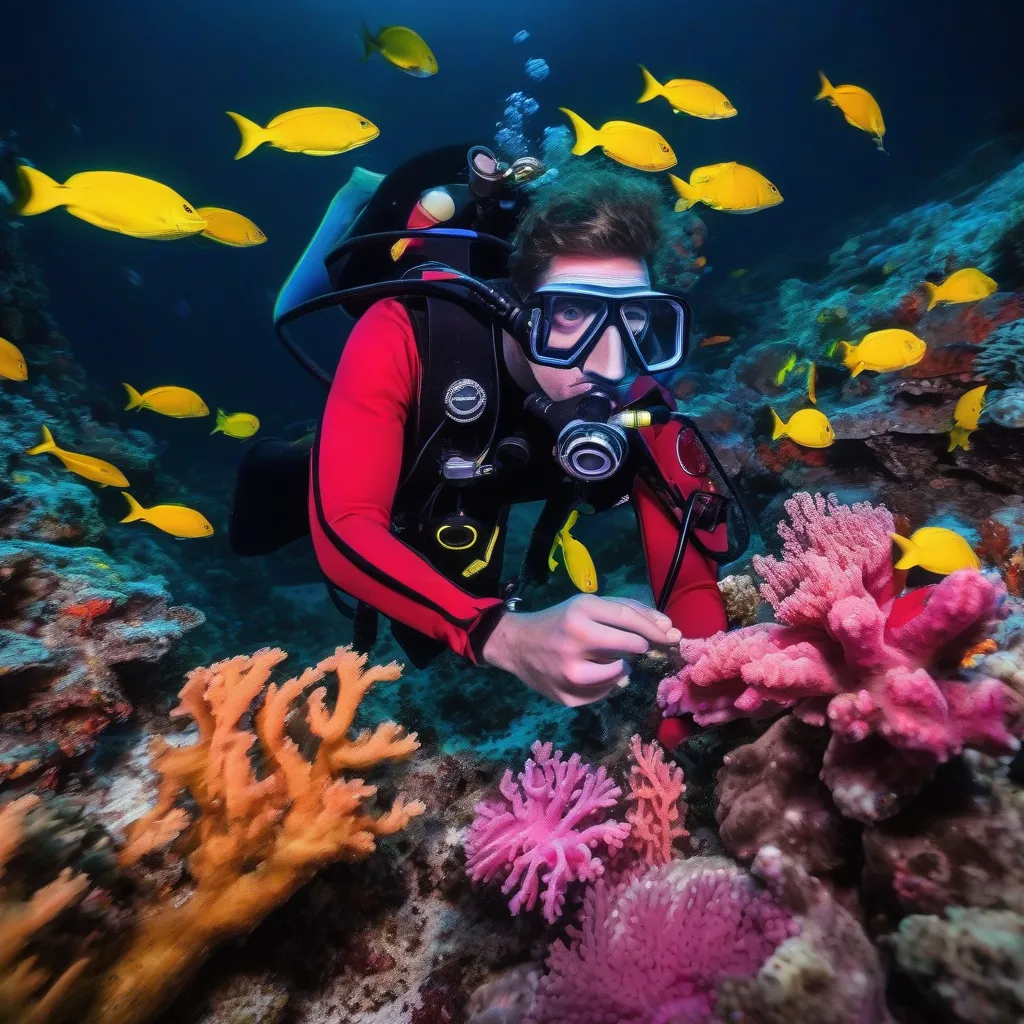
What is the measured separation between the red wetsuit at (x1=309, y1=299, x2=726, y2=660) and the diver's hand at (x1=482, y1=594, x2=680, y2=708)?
39 cm

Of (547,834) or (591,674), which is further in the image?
(547,834)

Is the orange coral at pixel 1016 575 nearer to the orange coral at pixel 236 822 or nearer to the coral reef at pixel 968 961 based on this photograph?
the coral reef at pixel 968 961

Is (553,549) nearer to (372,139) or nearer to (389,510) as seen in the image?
(389,510)

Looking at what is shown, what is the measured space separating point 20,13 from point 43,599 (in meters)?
42.8

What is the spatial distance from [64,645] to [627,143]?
18.2 ft

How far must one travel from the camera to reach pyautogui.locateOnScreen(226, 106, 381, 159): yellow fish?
433cm

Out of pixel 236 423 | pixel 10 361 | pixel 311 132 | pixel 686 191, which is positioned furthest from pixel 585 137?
pixel 10 361

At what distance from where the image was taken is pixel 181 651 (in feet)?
11.5

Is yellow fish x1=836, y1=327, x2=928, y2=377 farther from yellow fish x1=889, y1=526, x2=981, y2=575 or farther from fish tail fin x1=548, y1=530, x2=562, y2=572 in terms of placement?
fish tail fin x1=548, y1=530, x2=562, y2=572

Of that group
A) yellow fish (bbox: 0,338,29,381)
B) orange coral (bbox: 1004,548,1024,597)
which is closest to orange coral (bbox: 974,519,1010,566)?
orange coral (bbox: 1004,548,1024,597)

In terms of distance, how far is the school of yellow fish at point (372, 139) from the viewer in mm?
3404

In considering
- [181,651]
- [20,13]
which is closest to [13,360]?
[181,651]

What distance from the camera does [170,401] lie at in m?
5.93

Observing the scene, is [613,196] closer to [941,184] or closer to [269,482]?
[269,482]
